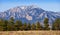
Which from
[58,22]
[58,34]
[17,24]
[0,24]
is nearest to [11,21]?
[17,24]

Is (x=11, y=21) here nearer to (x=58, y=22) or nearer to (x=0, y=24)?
(x=0, y=24)

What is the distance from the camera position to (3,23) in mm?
54812

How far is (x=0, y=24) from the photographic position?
5303 centimetres

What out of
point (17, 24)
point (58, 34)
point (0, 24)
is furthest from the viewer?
point (17, 24)

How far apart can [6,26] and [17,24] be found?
486cm

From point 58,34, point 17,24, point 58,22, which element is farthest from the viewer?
point 58,22

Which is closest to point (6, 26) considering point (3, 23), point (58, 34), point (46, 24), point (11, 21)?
point (3, 23)

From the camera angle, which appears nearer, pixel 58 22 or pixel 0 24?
pixel 0 24

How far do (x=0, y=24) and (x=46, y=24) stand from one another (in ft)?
55.7

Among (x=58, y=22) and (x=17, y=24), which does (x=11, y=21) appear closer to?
(x=17, y=24)

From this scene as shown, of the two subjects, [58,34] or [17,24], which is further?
[17,24]

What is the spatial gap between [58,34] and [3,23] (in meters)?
44.0

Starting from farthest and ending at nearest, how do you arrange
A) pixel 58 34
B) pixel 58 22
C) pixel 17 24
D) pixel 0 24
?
1. pixel 58 22
2. pixel 17 24
3. pixel 0 24
4. pixel 58 34

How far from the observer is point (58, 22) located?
62.3 metres
